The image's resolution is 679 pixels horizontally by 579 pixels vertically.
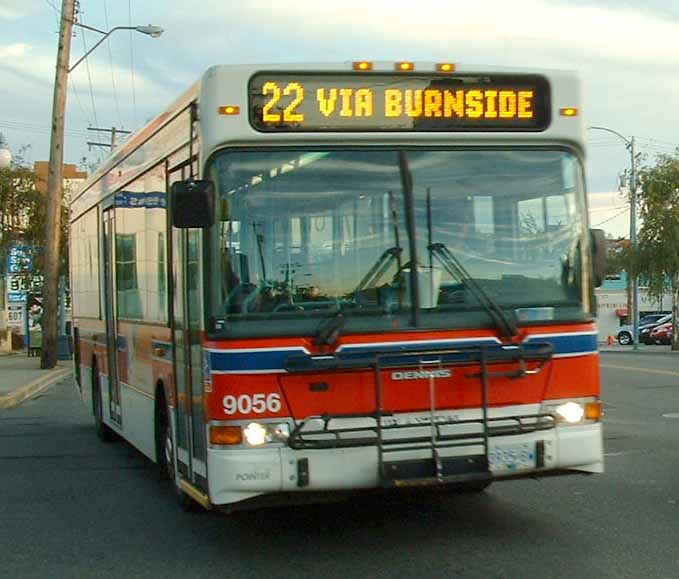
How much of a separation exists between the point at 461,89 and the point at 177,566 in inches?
144

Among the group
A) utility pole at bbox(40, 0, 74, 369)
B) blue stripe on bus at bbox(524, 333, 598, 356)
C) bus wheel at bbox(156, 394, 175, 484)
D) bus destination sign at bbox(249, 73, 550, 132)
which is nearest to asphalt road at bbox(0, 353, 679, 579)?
bus wheel at bbox(156, 394, 175, 484)

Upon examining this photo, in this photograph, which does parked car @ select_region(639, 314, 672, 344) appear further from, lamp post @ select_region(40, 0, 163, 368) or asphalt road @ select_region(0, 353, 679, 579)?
asphalt road @ select_region(0, 353, 679, 579)

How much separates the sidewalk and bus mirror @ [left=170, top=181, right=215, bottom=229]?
14.0 meters

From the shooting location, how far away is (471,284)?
7.41 meters

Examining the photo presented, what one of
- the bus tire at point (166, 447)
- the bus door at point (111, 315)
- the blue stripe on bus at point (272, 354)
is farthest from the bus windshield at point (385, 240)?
the bus door at point (111, 315)

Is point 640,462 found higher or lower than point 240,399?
lower

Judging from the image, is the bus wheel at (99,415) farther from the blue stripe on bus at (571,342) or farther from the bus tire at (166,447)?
the blue stripe on bus at (571,342)

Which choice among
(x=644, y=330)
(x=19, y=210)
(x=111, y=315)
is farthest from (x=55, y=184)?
(x=644, y=330)

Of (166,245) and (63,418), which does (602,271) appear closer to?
(166,245)

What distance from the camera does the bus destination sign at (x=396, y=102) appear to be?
7344 millimetres

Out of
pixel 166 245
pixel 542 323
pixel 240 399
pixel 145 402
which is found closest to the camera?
pixel 240 399

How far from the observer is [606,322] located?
84.7 metres

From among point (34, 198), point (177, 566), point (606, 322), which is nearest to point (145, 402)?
point (177, 566)

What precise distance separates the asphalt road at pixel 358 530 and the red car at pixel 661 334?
47.8 meters
